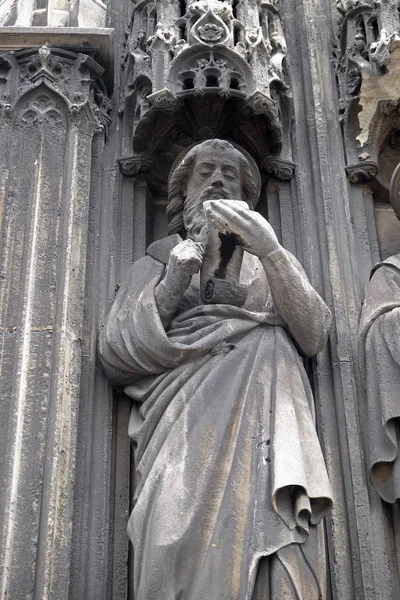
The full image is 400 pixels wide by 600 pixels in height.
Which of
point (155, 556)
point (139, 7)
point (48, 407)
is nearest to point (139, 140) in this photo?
point (139, 7)

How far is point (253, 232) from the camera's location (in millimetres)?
4758

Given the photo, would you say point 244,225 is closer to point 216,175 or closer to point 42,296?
point 216,175

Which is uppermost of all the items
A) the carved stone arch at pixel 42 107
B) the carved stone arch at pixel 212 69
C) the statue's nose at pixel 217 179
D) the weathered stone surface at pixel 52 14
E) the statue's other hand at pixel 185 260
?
the weathered stone surface at pixel 52 14

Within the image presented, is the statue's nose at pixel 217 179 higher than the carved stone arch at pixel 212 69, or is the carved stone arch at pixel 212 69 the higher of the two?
the carved stone arch at pixel 212 69

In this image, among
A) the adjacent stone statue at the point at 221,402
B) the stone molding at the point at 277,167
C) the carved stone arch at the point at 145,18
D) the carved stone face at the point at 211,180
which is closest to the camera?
the adjacent stone statue at the point at 221,402

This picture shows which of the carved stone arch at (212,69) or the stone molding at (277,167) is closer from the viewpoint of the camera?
the carved stone arch at (212,69)

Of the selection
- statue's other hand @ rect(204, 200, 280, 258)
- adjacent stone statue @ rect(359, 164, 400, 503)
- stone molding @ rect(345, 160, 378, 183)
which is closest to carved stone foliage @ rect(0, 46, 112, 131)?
statue's other hand @ rect(204, 200, 280, 258)

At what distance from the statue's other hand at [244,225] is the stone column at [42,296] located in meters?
0.72

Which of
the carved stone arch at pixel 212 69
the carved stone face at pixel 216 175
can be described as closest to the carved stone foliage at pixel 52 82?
the carved stone arch at pixel 212 69

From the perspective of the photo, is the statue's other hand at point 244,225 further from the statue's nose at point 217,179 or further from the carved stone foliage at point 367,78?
the carved stone foliage at point 367,78

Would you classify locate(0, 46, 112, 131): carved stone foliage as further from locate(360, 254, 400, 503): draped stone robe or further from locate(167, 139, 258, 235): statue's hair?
locate(360, 254, 400, 503): draped stone robe

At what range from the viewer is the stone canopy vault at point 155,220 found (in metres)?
4.59

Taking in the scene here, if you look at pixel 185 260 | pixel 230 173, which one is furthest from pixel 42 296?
pixel 230 173

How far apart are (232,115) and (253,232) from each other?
1310 mm
